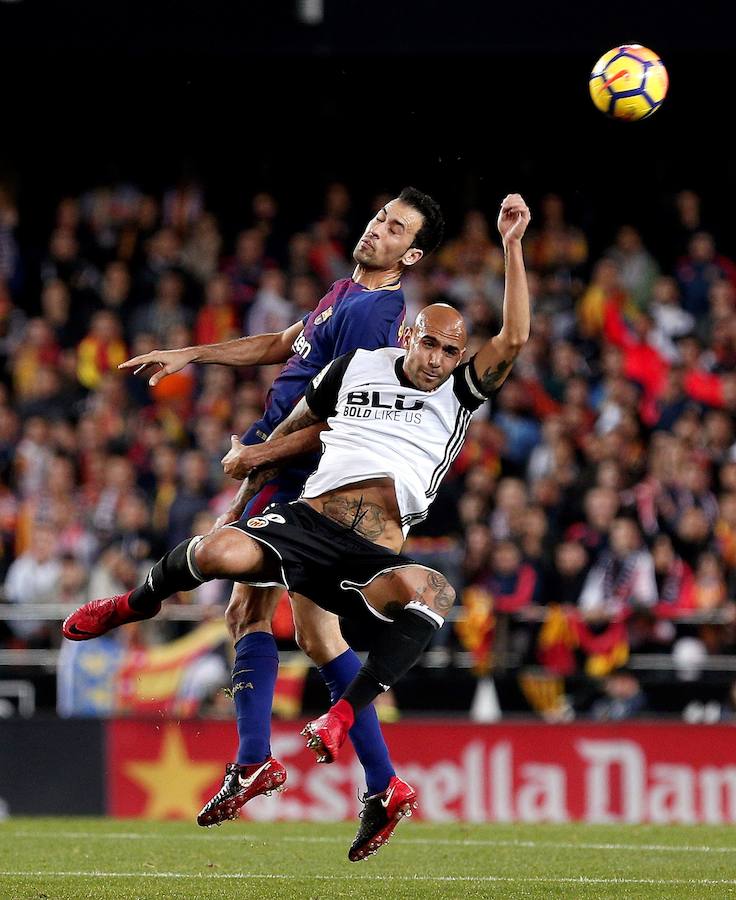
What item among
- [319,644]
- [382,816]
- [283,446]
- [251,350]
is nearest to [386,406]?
[283,446]

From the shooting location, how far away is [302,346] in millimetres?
7918

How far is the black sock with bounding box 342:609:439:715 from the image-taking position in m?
6.80

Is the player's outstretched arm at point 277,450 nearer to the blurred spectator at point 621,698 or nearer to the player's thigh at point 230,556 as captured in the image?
the player's thigh at point 230,556

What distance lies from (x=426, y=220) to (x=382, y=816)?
278 centimetres

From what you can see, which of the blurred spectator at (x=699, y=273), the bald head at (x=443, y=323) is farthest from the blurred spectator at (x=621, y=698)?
the bald head at (x=443, y=323)

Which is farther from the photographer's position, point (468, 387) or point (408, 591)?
point (468, 387)

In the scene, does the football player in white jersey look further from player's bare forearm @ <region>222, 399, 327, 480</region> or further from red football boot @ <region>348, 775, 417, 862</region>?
red football boot @ <region>348, 775, 417, 862</region>

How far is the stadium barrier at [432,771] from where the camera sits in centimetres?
1188

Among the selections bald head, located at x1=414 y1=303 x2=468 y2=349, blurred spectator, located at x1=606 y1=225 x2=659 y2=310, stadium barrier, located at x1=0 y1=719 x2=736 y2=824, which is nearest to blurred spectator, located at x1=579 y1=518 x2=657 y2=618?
stadium barrier, located at x1=0 y1=719 x2=736 y2=824

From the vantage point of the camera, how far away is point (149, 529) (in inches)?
547

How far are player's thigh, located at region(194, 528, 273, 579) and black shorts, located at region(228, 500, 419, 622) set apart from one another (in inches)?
1.8

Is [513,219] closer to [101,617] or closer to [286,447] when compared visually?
[286,447]

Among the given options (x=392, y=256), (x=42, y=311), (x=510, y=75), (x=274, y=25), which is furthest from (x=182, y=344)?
(x=392, y=256)

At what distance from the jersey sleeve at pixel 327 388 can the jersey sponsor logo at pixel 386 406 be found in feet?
0.40
